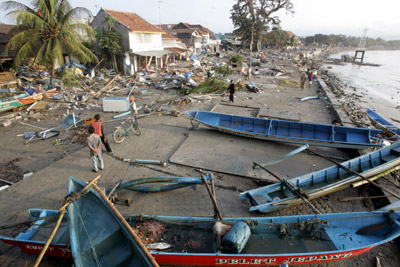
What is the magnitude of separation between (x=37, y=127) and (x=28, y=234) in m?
8.79

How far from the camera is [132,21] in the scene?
26500mm

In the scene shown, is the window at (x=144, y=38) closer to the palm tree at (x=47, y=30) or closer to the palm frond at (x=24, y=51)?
the palm tree at (x=47, y=30)

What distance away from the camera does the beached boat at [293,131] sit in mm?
8672

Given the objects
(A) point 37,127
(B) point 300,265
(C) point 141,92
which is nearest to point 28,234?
(B) point 300,265

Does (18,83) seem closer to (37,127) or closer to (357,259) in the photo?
(37,127)

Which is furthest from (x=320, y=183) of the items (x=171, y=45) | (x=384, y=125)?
(x=171, y=45)

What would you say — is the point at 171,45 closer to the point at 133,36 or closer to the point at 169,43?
the point at 169,43

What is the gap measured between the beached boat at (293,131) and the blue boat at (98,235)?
21.7 feet

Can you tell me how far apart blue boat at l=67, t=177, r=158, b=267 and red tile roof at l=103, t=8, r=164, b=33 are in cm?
2374

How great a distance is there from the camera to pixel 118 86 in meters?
19.9

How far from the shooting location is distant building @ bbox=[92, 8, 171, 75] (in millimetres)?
24391

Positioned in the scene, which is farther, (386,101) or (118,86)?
(386,101)

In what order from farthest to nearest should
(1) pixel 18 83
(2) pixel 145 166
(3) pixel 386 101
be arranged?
(3) pixel 386 101, (1) pixel 18 83, (2) pixel 145 166

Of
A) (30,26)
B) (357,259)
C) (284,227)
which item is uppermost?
(30,26)
